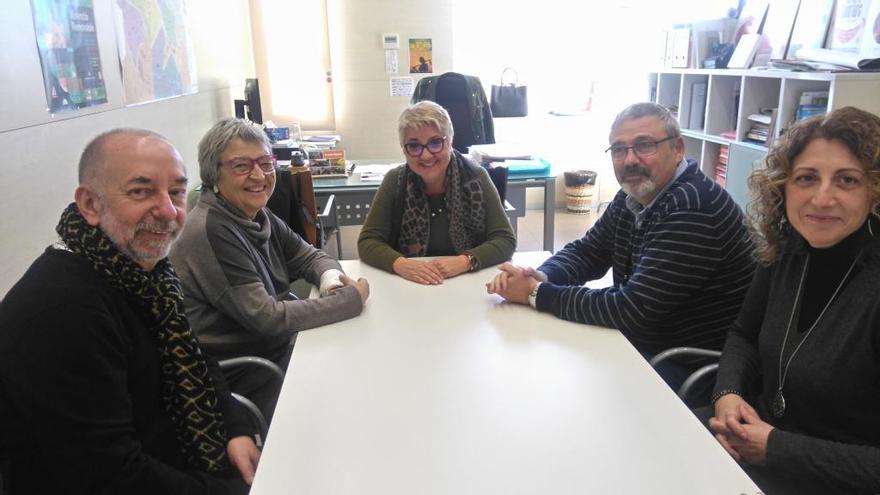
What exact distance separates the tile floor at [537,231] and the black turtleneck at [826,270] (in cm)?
344

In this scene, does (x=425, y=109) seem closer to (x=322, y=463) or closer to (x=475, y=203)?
(x=475, y=203)

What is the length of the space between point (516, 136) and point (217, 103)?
2.99 metres

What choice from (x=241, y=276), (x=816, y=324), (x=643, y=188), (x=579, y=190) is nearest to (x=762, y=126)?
(x=579, y=190)

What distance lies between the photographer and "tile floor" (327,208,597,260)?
4949mm

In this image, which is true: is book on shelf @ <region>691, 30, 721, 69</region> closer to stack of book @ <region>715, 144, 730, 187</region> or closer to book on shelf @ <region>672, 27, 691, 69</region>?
book on shelf @ <region>672, 27, 691, 69</region>

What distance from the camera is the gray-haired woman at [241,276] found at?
1.66 metres

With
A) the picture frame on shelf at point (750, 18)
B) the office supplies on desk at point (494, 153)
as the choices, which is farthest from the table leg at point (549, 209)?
the picture frame on shelf at point (750, 18)

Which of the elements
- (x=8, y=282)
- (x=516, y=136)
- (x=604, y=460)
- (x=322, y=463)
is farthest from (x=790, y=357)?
(x=516, y=136)

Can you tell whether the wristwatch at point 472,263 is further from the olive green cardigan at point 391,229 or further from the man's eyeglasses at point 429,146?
the man's eyeglasses at point 429,146

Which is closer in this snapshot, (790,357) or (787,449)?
(787,449)

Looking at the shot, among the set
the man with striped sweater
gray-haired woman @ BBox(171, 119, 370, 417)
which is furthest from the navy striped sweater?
gray-haired woman @ BBox(171, 119, 370, 417)

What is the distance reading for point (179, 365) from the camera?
131 cm

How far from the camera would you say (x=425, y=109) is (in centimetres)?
223

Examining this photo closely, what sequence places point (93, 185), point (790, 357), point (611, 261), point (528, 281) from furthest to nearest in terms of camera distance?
point (611, 261), point (528, 281), point (790, 357), point (93, 185)
